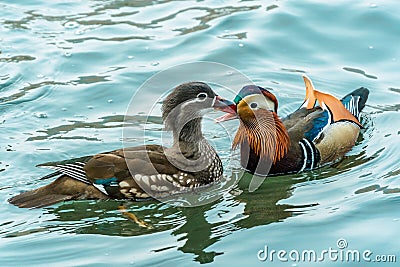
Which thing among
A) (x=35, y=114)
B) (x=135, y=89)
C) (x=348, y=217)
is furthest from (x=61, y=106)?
(x=348, y=217)

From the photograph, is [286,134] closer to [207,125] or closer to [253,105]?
[253,105]

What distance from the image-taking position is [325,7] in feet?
35.0

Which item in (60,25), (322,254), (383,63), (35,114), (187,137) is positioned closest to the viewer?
(322,254)

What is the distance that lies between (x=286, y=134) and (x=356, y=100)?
1.01 meters

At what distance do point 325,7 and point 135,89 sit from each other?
10.2 feet

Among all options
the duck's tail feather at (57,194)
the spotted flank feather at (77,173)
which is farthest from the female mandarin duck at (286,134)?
the duck's tail feather at (57,194)

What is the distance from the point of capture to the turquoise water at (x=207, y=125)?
20.4 ft

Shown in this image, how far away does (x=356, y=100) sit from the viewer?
8.00 meters

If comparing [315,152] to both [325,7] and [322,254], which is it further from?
[325,7]

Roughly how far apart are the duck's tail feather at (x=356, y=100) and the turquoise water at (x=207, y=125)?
216 millimetres

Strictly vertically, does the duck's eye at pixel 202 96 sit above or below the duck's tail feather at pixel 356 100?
above
